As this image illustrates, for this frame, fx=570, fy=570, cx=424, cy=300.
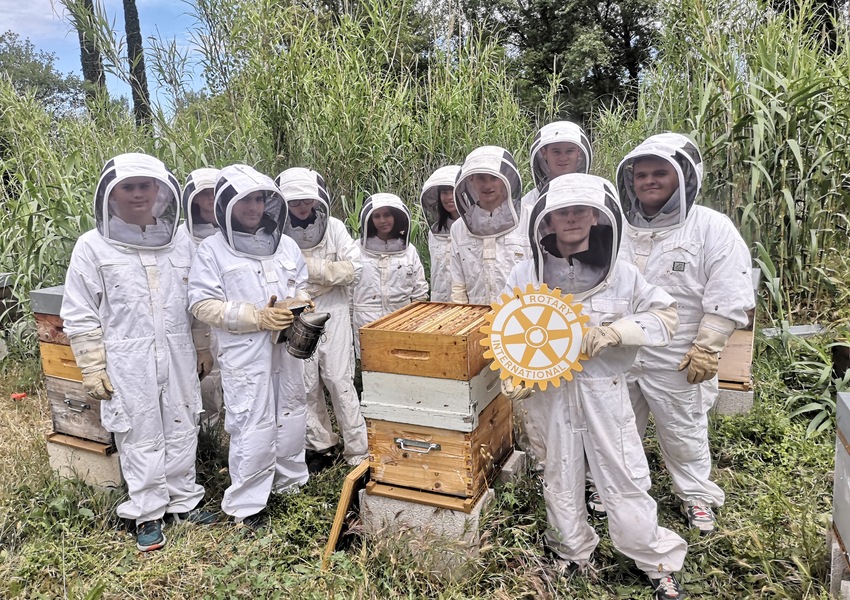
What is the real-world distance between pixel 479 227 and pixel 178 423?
2173mm

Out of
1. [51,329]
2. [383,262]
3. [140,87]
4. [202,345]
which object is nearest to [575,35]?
[140,87]

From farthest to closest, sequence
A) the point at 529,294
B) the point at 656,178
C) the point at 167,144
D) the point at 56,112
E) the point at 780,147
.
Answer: the point at 56,112 < the point at 167,144 < the point at 780,147 < the point at 656,178 < the point at 529,294

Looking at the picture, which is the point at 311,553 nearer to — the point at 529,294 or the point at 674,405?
the point at 529,294

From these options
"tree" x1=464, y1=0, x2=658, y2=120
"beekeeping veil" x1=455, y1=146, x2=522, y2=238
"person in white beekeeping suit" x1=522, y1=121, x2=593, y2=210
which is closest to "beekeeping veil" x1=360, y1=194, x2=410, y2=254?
"beekeeping veil" x1=455, y1=146, x2=522, y2=238

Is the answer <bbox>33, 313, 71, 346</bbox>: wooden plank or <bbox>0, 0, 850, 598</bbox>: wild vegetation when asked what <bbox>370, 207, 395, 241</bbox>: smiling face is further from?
<bbox>33, 313, 71, 346</bbox>: wooden plank

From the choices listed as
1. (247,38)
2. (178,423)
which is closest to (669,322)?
(178,423)

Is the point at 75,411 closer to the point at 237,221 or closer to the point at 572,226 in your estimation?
the point at 237,221

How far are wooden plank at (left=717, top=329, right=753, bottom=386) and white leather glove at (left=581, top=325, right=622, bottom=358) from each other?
1.90m

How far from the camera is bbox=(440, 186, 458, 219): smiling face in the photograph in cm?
438

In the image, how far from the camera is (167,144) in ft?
16.4

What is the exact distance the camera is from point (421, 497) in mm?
2713

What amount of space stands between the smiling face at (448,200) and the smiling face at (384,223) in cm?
43

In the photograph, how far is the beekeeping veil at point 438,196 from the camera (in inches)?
173

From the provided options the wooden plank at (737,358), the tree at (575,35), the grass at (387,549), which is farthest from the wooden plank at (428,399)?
the tree at (575,35)
